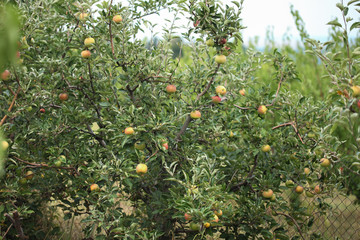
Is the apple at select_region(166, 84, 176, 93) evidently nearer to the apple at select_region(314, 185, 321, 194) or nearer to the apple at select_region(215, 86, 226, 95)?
the apple at select_region(215, 86, 226, 95)

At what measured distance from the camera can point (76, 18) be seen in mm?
2607

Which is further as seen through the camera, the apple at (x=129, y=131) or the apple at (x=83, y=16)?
the apple at (x=83, y=16)

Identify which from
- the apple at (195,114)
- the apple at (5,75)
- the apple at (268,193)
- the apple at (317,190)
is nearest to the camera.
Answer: the apple at (5,75)

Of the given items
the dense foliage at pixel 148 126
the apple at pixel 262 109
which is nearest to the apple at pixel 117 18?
the dense foliage at pixel 148 126

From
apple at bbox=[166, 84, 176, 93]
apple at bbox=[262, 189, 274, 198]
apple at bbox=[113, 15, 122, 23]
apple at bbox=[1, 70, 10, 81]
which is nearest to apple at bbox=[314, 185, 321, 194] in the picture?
apple at bbox=[262, 189, 274, 198]

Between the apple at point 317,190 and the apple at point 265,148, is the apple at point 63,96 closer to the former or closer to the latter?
the apple at point 265,148

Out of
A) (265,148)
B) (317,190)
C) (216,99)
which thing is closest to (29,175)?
(216,99)

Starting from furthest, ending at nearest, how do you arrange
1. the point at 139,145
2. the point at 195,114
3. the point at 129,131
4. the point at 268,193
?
the point at 268,193 → the point at 195,114 → the point at 139,145 → the point at 129,131

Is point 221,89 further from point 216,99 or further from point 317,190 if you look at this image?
point 317,190

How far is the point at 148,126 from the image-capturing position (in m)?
2.32

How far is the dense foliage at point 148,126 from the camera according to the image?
93.2 inches

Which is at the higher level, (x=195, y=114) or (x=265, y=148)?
(x=195, y=114)

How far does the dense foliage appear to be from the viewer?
2367mm

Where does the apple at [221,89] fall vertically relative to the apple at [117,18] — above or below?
below
